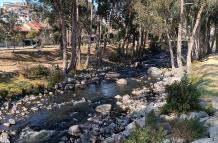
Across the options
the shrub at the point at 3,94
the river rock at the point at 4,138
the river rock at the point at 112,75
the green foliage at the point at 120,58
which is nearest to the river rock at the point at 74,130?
the river rock at the point at 4,138

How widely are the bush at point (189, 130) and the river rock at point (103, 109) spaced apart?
12.1m

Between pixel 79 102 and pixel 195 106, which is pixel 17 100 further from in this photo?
pixel 195 106

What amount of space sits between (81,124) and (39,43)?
68.3 m

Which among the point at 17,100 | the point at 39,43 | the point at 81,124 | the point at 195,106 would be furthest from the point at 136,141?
the point at 39,43

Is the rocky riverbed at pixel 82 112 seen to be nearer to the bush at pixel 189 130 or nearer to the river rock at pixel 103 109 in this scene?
the river rock at pixel 103 109

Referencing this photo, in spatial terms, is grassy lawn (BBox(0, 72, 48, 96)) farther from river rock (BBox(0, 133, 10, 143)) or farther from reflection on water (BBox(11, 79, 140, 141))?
river rock (BBox(0, 133, 10, 143))

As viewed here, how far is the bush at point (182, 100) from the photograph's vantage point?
21297 mm

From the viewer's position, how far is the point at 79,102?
3312cm

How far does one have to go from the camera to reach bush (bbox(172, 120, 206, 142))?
16.5 meters

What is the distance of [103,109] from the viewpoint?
1179 inches

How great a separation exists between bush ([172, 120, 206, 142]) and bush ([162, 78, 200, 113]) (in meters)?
3.57

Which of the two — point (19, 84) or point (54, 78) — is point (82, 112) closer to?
point (19, 84)

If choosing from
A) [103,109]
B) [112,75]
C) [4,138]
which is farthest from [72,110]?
[112,75]

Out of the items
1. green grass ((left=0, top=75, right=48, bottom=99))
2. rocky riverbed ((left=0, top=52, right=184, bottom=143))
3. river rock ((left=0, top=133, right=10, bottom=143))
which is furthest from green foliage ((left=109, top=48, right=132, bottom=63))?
river rock ((left=0, top=133, right=10, bottom=143))
